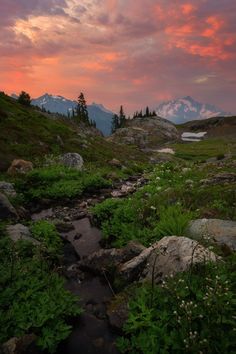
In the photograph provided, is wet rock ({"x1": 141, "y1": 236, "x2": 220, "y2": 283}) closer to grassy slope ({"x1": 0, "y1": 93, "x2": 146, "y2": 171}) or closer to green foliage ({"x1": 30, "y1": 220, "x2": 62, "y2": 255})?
green foliage ({"x1": 30, "y1": 220, "x2": 62, "y2": 255})

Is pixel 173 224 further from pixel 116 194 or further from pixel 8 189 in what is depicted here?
pixel 8 189

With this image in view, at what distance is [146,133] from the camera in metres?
126

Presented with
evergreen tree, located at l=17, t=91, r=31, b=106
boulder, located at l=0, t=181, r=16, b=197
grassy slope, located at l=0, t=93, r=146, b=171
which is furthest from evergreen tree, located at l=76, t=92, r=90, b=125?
boulder, located at l=0, t=181, r=16, b=197

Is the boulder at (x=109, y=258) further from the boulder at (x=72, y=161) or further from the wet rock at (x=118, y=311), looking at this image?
the boulder at (x=72, y=161)

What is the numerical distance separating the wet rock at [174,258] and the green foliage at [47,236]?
3.77 meters

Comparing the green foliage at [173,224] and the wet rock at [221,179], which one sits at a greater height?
Result: the wet rock at [221,179]

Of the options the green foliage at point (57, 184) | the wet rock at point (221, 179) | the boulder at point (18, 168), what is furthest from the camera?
the boulder at point (18, 168)

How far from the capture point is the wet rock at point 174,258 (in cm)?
773

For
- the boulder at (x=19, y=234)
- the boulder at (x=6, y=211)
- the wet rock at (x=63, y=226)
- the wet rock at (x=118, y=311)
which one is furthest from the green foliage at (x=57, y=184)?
the wet rock at (x=118, y=311)

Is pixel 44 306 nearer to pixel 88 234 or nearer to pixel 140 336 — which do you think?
pixel 140 336

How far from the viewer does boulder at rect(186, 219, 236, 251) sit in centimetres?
923

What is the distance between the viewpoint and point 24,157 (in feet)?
89.3

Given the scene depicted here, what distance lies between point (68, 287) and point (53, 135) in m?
30.4

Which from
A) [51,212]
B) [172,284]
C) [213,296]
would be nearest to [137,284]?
[172,284]
